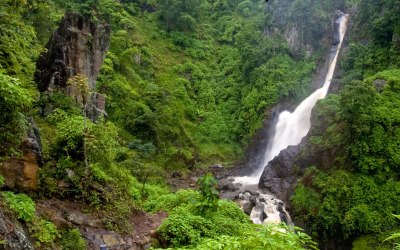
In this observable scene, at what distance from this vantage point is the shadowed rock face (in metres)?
16.4

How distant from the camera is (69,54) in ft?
55.9

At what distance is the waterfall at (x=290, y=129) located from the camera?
3384 cm

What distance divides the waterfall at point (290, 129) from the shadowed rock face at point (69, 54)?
18.9 meters

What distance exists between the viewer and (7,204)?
823 centimetres

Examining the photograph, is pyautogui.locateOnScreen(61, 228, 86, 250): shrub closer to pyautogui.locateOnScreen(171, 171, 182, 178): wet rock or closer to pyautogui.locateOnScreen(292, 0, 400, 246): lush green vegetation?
pyautogui.locateOnScreen(292, 0, 400, 246): lush green vegetation

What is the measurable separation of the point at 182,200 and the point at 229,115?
28.9 metres

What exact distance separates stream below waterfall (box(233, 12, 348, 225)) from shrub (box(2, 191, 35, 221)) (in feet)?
56.7

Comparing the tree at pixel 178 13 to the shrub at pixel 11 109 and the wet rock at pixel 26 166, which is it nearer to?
the wet rock at pixel 26 166

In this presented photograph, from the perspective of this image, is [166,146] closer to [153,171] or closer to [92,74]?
[153,171]

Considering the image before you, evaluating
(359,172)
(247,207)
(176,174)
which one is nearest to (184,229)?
(247,207)

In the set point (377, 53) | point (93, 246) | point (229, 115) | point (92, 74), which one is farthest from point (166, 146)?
point (93, 246)

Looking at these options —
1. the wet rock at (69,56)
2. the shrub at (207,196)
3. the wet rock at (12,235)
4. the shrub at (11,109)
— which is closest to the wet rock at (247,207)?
the shrub at (207,196)

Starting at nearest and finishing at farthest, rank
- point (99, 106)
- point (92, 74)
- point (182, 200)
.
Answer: point (182, 200)
point (92, 74)
point (99, 106)

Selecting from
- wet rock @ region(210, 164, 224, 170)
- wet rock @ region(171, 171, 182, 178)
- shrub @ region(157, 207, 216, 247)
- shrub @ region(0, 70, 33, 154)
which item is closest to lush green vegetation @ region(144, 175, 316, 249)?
shrub @ region(157, 207, 216, 247)
